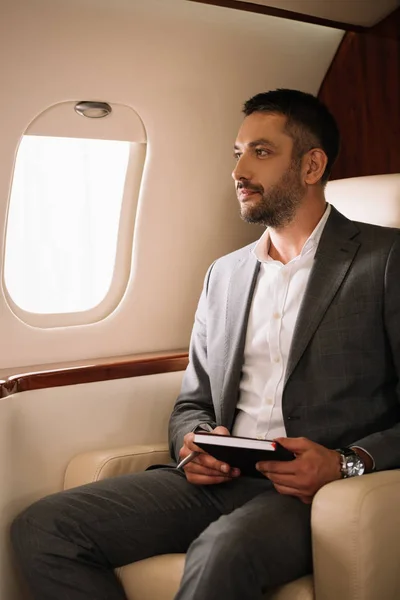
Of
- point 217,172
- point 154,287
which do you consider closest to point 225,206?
point 217,172

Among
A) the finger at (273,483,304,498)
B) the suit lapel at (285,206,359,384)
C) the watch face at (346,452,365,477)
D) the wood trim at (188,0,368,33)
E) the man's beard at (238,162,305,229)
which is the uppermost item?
the wood trim at (188,0,368,33)

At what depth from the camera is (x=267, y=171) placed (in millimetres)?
2494

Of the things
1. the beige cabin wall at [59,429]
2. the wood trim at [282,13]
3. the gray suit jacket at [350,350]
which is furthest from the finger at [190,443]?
the wood trim at [282,13]

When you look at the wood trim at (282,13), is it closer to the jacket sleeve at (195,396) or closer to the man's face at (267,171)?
the man's face at (267,171)

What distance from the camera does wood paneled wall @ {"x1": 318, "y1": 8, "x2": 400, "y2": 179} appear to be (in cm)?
322

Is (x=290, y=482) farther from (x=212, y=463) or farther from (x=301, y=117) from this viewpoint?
(x=301, y=117)

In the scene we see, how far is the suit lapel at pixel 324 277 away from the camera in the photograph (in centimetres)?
224

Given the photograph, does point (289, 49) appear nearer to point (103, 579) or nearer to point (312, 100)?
point (312, 100)

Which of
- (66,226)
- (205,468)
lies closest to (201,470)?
(205,468)

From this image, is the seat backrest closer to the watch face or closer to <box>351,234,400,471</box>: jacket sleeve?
<box>351,234,400,471</box>: jacket sleeve

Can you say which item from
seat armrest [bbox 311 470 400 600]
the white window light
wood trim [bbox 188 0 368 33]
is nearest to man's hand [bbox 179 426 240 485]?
seat armrest [bbox 311 470 400 600]

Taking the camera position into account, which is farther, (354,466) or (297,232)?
(297,232)

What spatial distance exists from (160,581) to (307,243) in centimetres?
102

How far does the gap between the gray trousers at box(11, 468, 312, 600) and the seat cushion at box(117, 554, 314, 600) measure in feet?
0.08
